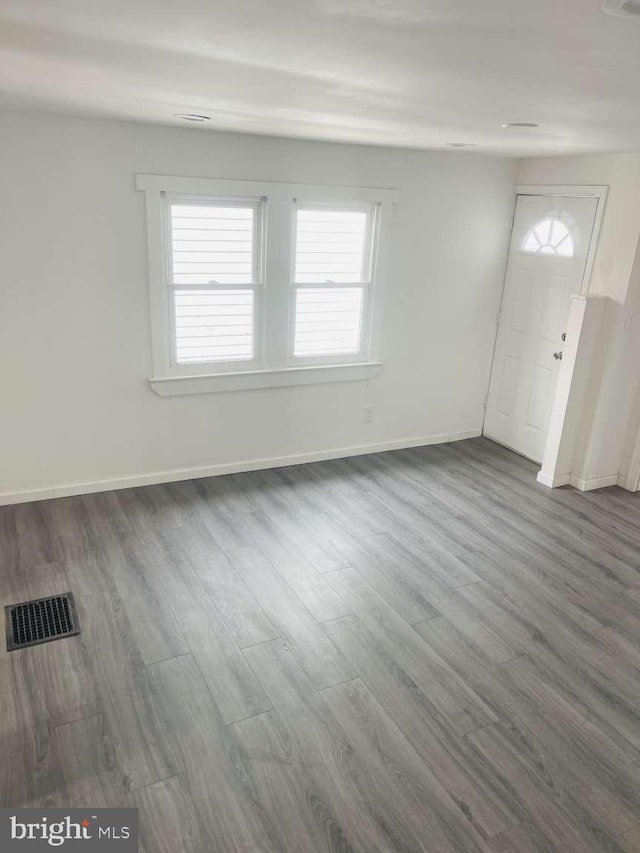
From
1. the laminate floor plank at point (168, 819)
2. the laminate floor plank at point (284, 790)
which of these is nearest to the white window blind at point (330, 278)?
the laminate floor plank at point (284, 790)

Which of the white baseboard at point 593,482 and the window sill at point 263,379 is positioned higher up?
the window sill at point 263,379

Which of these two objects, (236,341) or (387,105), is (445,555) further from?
(387,105)

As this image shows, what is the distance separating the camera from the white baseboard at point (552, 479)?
4719mm

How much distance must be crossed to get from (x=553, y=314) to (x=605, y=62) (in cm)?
353

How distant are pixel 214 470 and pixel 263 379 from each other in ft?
2.53

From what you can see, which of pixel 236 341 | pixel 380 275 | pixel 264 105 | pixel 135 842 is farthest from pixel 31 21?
pixel 380 275

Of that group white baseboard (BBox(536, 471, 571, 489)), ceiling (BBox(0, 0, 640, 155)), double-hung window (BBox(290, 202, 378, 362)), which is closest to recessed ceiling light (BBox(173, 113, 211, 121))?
ceiling (BBox(0, 0, 640, 155))

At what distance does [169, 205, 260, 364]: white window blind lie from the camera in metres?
4.06

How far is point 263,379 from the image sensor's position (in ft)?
14.9

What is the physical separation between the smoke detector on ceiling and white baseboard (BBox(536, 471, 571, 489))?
396 centimetres

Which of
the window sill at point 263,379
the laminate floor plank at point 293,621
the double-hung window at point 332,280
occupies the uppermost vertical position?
the double-hung window at point 332,280

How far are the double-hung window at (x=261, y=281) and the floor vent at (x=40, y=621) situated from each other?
5.31ft

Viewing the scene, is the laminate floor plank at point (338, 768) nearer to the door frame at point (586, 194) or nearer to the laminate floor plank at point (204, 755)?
the laminate floor plank at point (204, 755)

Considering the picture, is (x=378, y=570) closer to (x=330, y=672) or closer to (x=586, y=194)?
(x=330, y=672)
